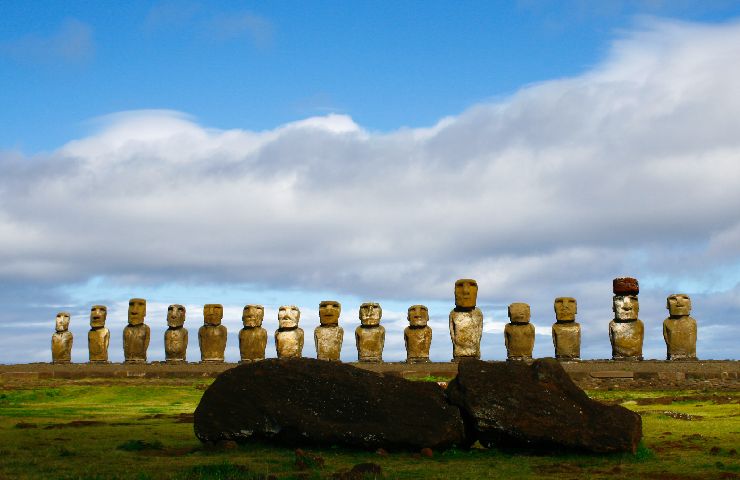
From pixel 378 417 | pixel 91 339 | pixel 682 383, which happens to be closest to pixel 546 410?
pixel 378 417

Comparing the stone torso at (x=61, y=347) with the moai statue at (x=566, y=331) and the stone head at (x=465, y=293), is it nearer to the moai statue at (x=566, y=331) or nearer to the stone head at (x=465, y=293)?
the stone head at (x=465, y=293)

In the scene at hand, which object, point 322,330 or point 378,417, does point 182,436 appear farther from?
point 322,330

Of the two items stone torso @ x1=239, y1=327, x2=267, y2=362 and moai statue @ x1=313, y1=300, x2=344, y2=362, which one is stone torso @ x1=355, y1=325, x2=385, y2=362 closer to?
moai statue @ x1=313, y1=300, x2=344, y2=362

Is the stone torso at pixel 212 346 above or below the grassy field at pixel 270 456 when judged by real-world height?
above

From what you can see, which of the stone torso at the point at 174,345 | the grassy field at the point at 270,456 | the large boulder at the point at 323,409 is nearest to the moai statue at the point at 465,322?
the stone torso at the point at 174,345

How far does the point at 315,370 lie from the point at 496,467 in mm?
3164

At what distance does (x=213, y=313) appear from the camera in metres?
35.7

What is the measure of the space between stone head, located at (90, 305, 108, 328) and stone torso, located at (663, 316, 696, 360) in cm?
2213

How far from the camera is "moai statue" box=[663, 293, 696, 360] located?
30.7m

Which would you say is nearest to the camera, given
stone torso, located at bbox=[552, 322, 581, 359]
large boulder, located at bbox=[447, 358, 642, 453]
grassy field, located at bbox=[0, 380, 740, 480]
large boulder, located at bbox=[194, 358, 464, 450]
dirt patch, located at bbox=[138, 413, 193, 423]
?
grassy field, located at bbox=[0, 380, 740, 480]

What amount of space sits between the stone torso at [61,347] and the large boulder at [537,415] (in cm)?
2903

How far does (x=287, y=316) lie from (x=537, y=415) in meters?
23.3

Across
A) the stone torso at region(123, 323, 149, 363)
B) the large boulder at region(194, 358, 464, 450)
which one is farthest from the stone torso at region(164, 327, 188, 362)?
the large boulder at region(194, 358, 464, 450)

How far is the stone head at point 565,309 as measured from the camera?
105ft
